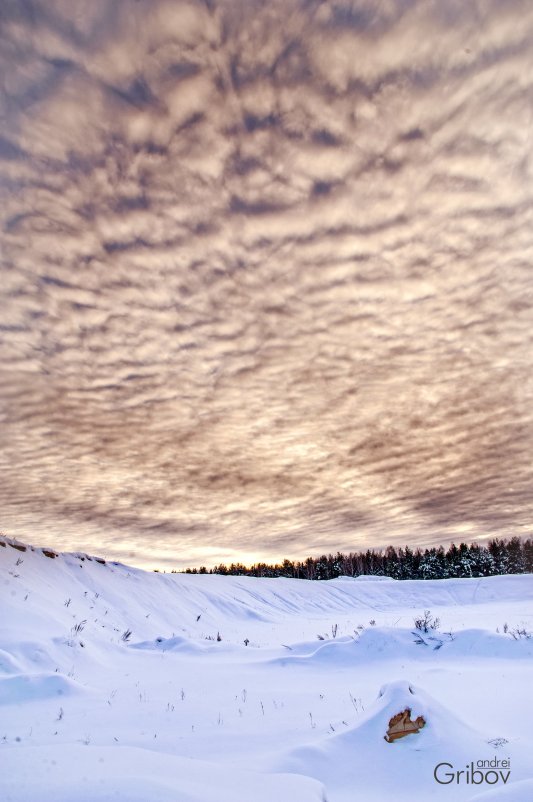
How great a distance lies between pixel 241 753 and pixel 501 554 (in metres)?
81.7

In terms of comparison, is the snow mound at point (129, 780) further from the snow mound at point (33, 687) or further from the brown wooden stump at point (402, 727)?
the snow mound at point (33, 687)

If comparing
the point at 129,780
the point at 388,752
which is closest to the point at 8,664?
the point at 129,780

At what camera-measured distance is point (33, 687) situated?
680 centimetres

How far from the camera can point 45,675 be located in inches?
279

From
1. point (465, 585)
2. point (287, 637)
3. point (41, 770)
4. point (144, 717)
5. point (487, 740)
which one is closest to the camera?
point (41, 770)

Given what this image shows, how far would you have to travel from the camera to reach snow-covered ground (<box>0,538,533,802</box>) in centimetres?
345

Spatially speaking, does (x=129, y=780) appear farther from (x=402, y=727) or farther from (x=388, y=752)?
(x=402, y=727)

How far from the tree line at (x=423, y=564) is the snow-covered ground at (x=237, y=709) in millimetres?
56767

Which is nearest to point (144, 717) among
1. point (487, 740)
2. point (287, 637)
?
point (487, 740)

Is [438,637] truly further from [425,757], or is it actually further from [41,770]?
[41,770]

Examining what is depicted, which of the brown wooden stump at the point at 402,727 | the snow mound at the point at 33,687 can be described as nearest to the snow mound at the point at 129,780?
the brown wooden stump at the point at 402,727

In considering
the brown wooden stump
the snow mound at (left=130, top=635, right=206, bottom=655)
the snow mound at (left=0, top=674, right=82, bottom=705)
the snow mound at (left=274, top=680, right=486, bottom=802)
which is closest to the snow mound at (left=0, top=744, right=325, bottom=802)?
the snow mound at (left=274, top=680, right=486, bottom=802)

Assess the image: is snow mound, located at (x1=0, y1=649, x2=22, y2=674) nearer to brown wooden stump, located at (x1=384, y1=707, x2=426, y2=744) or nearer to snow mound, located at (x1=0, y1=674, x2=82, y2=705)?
snow mound, located at (x1=0, y1=674, x2=82, y2=705)

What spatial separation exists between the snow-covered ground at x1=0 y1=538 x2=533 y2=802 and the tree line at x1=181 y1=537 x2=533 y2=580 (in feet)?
186
